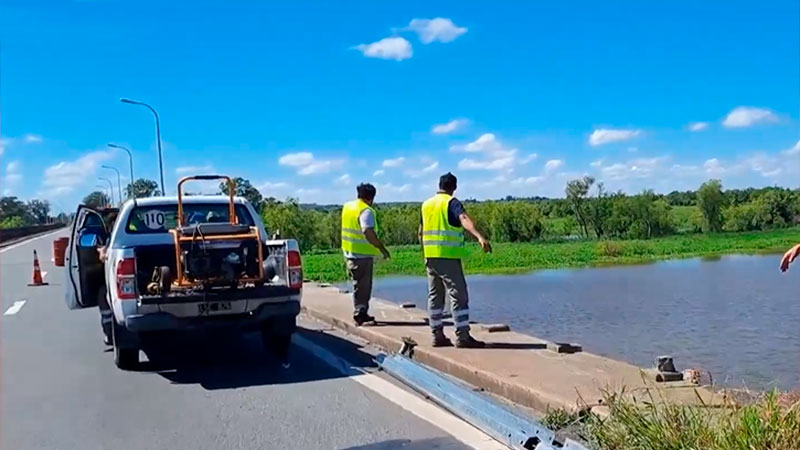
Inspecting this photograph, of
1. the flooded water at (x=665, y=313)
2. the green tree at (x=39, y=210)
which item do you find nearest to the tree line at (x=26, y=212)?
the green tree at (x=39, y=210)

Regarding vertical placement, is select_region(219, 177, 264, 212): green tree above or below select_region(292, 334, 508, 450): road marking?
above

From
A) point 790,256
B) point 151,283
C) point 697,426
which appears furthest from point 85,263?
point 790,256

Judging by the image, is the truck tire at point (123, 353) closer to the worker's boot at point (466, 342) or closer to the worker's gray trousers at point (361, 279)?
the worker's gray trousers at point (361, 279)

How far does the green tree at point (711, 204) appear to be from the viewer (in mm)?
77750

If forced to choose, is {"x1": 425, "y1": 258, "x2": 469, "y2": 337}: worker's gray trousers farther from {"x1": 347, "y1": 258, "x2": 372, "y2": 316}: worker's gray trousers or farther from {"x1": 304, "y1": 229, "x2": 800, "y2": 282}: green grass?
{"x1": 304, "y1": 229, "x2": 800, "y2": 282}: green grass

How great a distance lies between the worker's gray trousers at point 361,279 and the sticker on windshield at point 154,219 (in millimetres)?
2526

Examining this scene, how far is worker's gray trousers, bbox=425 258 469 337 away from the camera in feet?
29.5

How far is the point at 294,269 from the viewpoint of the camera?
357 inches

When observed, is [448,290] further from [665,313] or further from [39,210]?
[39,210]

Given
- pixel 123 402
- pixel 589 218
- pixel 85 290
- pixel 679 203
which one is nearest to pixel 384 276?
pixel 85 290

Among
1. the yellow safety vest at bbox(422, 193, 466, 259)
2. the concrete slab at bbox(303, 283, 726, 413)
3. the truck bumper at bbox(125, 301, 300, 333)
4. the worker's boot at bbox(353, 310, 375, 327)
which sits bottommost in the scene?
the concrete slab at bbox(303, 283, 726, 413)

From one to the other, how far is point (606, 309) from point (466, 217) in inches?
452

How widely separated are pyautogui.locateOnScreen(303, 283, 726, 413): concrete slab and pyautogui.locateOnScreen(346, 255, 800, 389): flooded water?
272cm

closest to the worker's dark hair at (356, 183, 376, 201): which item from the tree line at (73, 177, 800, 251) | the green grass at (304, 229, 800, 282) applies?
the green grass at (304, 229, 800, 282)
